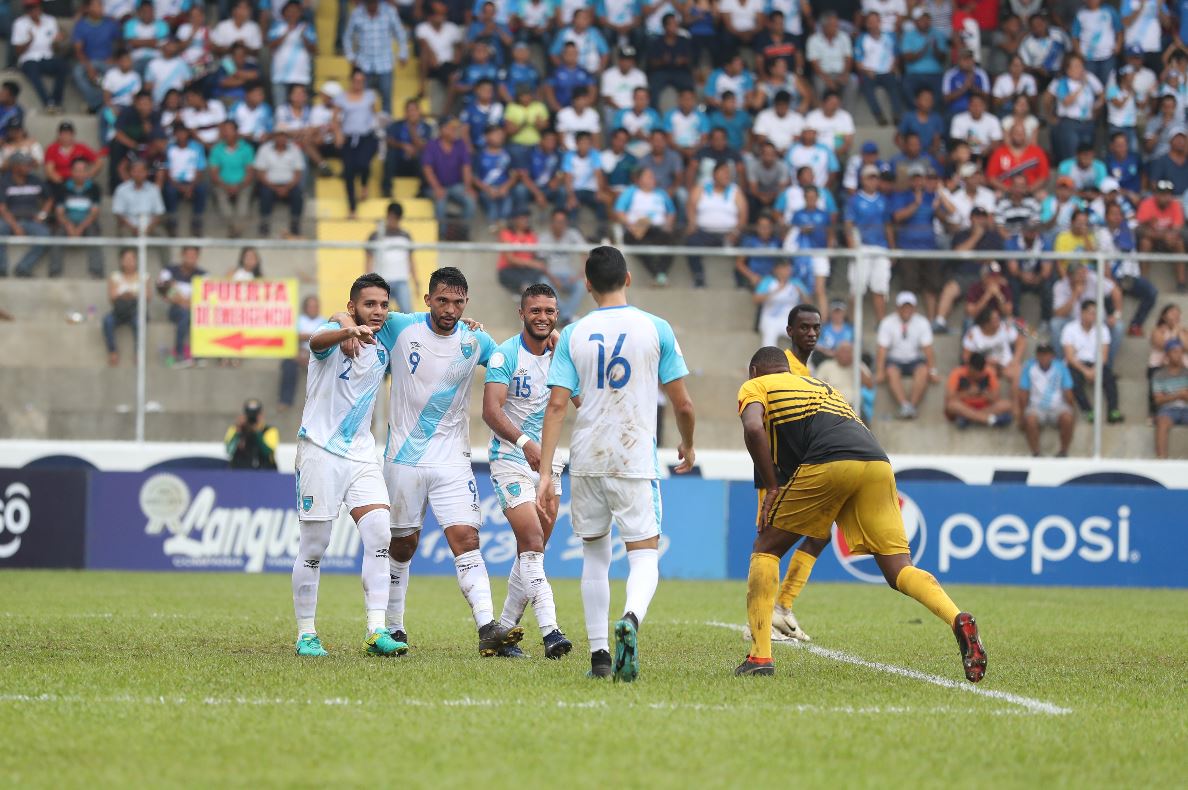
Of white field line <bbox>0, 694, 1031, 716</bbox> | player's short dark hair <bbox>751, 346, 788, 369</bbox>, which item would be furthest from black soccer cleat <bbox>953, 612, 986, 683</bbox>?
player's short dark hair <bbox>751, 346, 788, 369</bbox>

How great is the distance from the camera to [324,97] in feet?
76.3

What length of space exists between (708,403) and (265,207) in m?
7.38

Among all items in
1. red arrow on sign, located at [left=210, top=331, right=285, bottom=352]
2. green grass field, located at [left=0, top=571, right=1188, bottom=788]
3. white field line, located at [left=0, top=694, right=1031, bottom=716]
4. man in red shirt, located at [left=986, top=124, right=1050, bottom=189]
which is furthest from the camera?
man in red shirt, located at [left=986, top=124, right=1050, bottom=189]

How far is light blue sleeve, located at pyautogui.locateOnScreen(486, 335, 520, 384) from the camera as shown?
9.66 m

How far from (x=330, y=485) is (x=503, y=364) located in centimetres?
127

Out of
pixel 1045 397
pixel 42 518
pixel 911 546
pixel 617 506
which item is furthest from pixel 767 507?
pixel 42 518

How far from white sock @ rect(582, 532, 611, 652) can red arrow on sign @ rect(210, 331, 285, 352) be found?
9.93 m

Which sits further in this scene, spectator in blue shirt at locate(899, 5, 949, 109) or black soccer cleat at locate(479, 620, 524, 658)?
spectator in blue shirt at locate(899, 5, 949, 109)

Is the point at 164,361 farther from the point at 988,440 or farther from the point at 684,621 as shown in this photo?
the point at 988,440

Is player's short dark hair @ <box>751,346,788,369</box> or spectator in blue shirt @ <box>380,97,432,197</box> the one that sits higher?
spectator in blue shirt @ <box>380,97,432,197</box>

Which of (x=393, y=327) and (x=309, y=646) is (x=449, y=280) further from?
(x=309, y=646)

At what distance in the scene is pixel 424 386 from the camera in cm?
967

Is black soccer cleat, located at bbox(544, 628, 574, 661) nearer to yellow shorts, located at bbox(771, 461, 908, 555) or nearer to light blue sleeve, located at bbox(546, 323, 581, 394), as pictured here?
yellow shorts, located at bbox(771, 461, 908, 555)

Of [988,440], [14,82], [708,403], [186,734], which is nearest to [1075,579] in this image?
[988,440]
